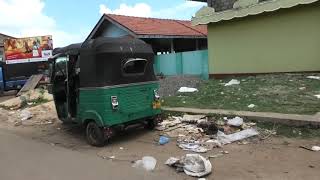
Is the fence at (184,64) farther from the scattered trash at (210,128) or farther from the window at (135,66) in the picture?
the scattered trash at (210,128)

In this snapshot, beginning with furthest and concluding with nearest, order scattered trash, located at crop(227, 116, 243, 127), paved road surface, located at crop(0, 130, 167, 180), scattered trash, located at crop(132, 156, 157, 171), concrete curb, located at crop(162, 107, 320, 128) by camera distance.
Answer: scattered trash, located at crop(227, 116, 243, 127) → concrete curb, located at crop(162, 107, 320, 128) → scattered trash, located at crop(132, 156, 157, 171) → paved road surface, located at crop(0, 130, 167, 180)

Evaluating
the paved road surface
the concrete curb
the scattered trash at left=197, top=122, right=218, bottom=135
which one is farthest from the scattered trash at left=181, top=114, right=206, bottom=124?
the paved road surface

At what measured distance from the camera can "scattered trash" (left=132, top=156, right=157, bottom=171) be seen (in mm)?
7598

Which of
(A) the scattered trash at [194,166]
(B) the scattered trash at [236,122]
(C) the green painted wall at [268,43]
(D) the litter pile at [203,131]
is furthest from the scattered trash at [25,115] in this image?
(A) the scattered trash at [194,166]

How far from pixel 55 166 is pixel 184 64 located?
1572cm

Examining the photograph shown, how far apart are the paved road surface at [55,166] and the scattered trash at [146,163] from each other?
0.16 m

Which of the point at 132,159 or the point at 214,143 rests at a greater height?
the point at 214,143

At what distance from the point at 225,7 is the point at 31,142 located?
11.1m

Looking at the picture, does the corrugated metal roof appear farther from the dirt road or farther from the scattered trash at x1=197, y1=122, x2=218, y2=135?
the dirt road

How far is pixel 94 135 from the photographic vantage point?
395 inches

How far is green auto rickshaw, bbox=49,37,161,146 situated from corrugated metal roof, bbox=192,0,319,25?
7.22 metres

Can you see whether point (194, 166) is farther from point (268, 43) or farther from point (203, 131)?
point (268, 43)

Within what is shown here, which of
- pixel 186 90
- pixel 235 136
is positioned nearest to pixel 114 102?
pixel 235 136

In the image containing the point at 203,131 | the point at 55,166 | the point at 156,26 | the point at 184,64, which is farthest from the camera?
the point at 156,26
